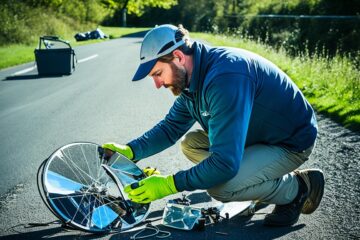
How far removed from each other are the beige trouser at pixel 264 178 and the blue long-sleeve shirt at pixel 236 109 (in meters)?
0.10

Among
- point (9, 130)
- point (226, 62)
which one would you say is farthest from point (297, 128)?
point (9, 130)

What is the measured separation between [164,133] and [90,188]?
34.6 inches

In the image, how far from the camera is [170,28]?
10.2ft

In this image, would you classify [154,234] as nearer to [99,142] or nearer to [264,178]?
[264,178]

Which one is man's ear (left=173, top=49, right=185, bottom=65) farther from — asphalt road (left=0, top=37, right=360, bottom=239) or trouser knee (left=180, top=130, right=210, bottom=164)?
asphalt road (left=0, top=37, right=360, bottom=239)

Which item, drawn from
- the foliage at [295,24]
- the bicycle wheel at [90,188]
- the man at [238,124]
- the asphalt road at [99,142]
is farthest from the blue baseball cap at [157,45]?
the foliage at [295,24]

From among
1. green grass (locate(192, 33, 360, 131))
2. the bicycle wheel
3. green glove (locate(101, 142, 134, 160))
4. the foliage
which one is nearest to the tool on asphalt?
the bicycle wheel

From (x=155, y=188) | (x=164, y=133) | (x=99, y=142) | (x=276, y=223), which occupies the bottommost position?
(x=99, y=142)

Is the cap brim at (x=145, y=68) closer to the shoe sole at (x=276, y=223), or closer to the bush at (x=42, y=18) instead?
the shoe sole at (x=276, y=223)

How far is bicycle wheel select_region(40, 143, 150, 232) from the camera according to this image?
3.28 metres

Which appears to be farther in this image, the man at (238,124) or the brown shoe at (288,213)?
the brown shoe at (288,213)

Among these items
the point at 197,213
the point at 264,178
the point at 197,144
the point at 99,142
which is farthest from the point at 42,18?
the point at 264,178

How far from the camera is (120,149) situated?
146 inches

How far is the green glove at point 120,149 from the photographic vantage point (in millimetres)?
3680
